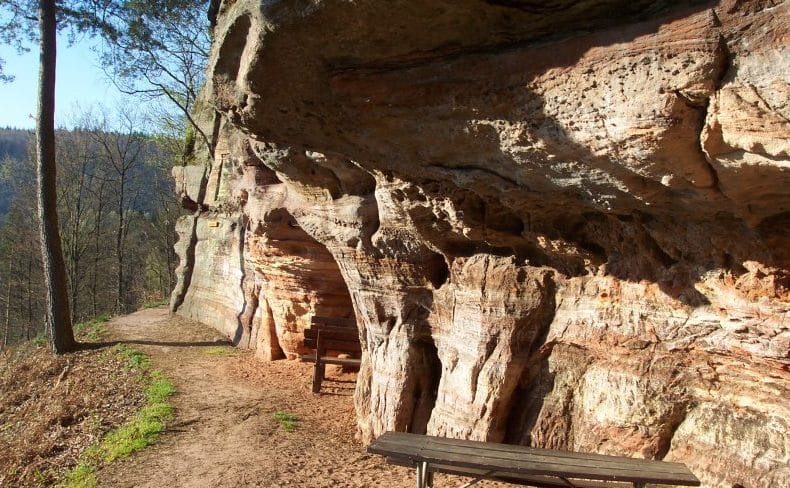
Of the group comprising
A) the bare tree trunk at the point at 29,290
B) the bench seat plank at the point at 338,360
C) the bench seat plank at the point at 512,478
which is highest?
the bench seat plank at the point at 512,478

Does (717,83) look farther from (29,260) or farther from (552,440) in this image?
(29,260)

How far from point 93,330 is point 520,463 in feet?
45.7

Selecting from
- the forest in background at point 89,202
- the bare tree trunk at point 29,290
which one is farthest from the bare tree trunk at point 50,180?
the bare tree trunk at point 29,290

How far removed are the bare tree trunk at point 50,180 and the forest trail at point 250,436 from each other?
102 inches

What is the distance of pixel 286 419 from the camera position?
7984 millimetres

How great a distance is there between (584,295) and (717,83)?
258cm

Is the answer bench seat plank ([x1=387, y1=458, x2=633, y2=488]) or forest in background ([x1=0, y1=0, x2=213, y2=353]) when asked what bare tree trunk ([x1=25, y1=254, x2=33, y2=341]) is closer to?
forest in background ([x1=0, y1=0, x2=213, y2=353])

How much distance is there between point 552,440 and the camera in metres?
5.44

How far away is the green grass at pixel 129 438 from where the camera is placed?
691 cm

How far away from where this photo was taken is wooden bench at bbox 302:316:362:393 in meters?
9.52

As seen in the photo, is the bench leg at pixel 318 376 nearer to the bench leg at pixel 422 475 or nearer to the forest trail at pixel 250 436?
the forest trail at pixel 250 436

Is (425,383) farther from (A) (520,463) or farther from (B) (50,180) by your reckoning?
(B) (50,180)

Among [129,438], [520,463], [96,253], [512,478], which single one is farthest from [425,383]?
[96,253]

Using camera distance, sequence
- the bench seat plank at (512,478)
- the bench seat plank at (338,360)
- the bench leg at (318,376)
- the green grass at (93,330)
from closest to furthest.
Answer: the bench seat plank at (512,478) < the bench seat plank at (338,360) < the bench leg at (318,376) < the green grass at (93,330)
